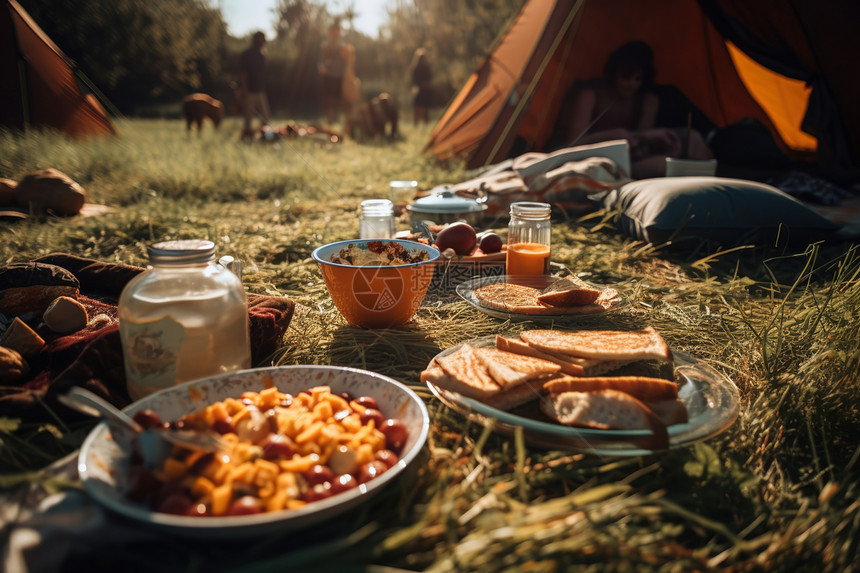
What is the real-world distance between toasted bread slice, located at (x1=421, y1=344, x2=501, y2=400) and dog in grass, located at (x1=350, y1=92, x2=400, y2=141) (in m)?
10.5

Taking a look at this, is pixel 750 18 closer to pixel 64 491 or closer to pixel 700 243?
pixel 700 243

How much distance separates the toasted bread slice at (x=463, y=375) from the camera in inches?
48.3

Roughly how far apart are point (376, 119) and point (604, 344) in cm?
1076

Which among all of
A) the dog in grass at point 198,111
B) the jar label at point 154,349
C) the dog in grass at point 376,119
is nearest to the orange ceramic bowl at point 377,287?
the jar label at point 154,349

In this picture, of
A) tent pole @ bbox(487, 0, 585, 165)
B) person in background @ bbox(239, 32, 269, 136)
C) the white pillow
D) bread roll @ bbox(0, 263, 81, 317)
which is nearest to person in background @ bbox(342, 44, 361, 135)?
person in background @ bbox(239, 32, 269, 136)

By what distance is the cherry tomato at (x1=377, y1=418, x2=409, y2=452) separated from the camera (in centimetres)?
107

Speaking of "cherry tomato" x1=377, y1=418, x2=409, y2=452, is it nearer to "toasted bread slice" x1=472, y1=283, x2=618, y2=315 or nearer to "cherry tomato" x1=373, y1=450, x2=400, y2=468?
"cherry tomato" x1=373, y1=450, x2=400, y2=468

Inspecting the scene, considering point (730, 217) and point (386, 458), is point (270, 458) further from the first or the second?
point (730, 217)

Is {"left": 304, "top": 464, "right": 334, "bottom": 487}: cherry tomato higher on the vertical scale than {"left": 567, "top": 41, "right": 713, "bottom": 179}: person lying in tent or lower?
lower

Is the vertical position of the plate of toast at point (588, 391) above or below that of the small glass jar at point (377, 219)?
below

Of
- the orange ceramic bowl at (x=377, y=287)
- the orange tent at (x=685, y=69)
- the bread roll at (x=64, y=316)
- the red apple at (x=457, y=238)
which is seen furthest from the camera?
the orange tent at (x=685, y=69)

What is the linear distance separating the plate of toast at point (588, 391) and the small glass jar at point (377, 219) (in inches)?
52.1

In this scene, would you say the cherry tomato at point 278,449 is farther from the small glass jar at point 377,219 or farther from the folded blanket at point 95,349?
the small glass jar at point 377,219

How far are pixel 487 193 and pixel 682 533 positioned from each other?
3.36 m
